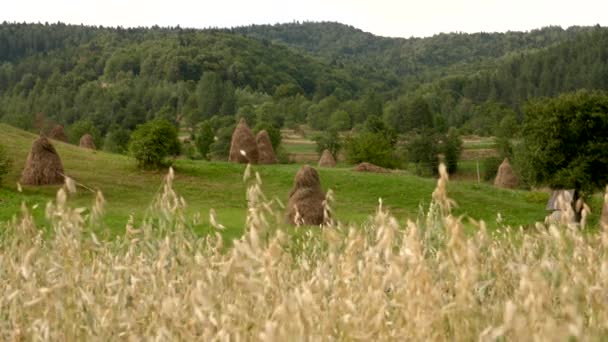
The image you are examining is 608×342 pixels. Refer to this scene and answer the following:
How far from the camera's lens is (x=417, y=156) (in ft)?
223

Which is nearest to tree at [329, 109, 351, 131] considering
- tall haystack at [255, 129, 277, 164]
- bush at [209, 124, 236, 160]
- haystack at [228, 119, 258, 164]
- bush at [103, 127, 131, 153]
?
bush at [103, 127, 131, 153]

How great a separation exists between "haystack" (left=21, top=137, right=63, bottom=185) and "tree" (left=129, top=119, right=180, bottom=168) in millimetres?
4994

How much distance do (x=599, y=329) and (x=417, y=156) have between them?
65771mm

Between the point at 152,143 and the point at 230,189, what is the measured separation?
4.60 meters

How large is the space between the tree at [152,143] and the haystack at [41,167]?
16.4 ft

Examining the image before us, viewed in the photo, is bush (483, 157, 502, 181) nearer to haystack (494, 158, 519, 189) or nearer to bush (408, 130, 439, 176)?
bush (408, 130, 439, 176)

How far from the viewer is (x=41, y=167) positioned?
31.6 meters

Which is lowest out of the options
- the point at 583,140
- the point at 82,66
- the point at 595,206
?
the point at 595,206

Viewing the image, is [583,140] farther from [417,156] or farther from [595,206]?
[417,156]

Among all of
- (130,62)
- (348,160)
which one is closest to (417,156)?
(348,160)

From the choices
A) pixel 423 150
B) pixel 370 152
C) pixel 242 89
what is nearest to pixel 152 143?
pixel 370 152

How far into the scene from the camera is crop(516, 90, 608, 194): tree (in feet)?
107

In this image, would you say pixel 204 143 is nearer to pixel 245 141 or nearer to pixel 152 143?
pixel 245 141

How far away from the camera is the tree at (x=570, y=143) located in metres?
32.5
